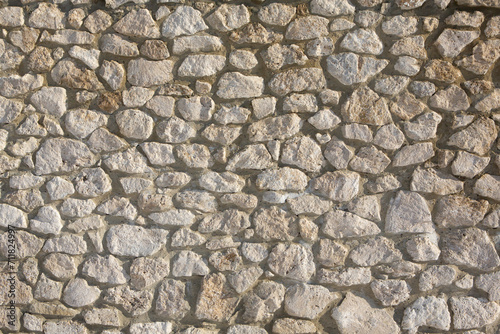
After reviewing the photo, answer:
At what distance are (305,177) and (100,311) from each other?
1370 millimetres

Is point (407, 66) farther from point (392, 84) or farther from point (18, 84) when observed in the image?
point (18, 84)

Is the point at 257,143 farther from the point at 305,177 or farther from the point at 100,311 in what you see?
the point at 100,311

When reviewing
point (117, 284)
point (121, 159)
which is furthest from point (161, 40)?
point (117, 284)

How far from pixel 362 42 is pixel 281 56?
1.49 ft

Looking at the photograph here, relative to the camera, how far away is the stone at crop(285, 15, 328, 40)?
2.32 metres

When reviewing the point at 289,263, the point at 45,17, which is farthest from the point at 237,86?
the point at 45,17

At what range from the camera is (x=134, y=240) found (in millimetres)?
2346

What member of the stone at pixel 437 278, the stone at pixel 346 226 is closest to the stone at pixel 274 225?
the stone at pixel 346 226

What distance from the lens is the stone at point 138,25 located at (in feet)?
7.64

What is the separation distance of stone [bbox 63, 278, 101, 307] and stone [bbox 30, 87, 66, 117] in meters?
0.97

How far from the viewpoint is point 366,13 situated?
232 cm

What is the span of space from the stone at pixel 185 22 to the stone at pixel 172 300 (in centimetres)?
140

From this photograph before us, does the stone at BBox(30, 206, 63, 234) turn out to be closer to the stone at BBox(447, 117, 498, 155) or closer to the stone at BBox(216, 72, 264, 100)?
the stone at BBox(216, 72, 264, 100)

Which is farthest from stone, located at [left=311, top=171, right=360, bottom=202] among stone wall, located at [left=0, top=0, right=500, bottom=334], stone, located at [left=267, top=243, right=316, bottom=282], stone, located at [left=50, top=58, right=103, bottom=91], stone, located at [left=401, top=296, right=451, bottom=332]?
stone, located at [left=50, top=58, right=103, bottom=91]
